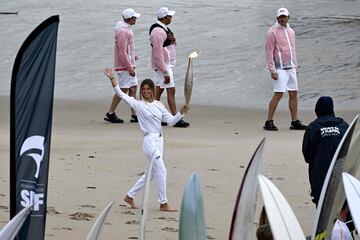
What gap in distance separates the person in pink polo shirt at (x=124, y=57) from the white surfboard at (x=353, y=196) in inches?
402

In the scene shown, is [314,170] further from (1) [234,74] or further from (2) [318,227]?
(1) [234,74]

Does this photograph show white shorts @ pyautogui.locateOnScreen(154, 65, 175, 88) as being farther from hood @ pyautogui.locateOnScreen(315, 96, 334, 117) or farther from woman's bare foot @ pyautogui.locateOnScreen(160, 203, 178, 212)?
hood @ pyautogui.locateOnScreen(315, 96, 334, 117)

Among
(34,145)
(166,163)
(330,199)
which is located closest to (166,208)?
(166,163)

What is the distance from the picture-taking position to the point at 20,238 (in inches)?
223

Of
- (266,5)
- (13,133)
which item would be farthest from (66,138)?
(266,5)

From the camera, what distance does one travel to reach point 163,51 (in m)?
14.5

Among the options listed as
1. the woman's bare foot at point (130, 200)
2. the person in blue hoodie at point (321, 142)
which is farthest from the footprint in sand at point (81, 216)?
the person in blue hoodie at point (321, 142)

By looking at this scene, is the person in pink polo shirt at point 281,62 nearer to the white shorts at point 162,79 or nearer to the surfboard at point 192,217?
the white shorts at point 162,79

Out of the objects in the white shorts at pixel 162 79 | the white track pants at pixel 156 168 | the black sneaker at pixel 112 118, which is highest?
the white shorts at pixel 162 79

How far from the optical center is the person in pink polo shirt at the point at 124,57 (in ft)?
48.1

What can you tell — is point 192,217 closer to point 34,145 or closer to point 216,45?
point 34,145

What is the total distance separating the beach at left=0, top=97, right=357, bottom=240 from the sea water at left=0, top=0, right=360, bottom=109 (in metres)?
1.60

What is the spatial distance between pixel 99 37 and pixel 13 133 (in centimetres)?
1653


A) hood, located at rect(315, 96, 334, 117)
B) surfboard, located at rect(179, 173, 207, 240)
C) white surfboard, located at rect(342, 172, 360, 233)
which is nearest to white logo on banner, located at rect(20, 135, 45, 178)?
surfboard, located at rect(179, 173, 207, 240)
